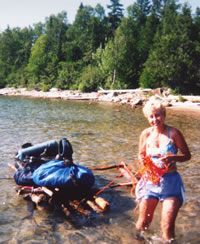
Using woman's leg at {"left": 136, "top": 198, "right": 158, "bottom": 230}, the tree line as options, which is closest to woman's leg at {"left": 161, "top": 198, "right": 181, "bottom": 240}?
woman's leg at {"left": 136, "top": 198, "right": 158, "bottom": 230}

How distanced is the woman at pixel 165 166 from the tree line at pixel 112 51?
3423cm

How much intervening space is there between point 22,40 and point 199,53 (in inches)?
3056

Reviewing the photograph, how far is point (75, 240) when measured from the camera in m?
4.29

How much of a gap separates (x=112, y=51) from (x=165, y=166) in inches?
1806

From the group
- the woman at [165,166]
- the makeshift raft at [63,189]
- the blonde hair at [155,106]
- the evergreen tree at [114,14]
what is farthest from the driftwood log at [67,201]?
the evergreen tree at [114,14]

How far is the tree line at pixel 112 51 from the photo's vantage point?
121 ft

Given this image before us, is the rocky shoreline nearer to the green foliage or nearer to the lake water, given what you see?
the green foliage

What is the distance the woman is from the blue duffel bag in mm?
1752

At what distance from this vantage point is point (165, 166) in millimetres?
3525

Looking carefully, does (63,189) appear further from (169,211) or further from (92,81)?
(92,81)

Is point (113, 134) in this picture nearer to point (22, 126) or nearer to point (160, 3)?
point (22, 126)

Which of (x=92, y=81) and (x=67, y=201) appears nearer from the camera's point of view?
(x=67, y=201)

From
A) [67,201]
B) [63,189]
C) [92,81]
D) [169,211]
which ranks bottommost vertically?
[67,201]

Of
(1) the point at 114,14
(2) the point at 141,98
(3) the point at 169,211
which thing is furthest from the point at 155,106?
(1) the point at 114,14
